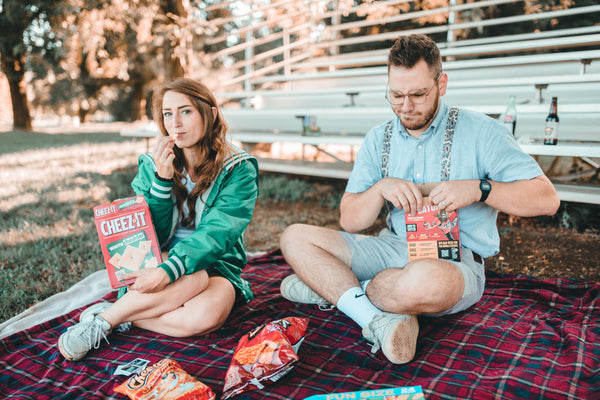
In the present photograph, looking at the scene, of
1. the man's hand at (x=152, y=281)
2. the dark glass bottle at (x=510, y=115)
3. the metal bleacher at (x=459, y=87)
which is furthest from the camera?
the metal bleacher at (x=459, y=87)

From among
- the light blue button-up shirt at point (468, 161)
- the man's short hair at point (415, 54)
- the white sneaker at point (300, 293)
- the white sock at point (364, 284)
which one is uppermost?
the man's short hair at point (415, 54)

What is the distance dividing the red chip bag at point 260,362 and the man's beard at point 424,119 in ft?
3.42

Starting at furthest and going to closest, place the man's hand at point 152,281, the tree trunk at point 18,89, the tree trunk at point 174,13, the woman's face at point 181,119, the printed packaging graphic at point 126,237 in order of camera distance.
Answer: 1. the tree trunk at point 18,89
2. the tree trunk at point 174,13
3. the woman's face at point 181,119
4. the printed packaging graphic at point 126,237
5. the man's hand at point 152,281

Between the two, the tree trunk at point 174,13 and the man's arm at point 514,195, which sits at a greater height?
the tree trunk at point 174,13

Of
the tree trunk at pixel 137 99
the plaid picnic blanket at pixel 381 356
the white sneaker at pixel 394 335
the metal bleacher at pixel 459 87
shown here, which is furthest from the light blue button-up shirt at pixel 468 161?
the tree trunk at pixel 137 99

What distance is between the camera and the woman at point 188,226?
5.79 feet

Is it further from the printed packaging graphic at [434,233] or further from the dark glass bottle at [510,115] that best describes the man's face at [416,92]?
the dark glass bottle at [510,115]

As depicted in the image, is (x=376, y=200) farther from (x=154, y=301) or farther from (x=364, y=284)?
(x=154, y=301)

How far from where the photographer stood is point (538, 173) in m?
1.79

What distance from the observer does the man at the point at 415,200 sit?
5.67ft

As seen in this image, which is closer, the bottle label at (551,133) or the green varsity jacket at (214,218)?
the green varsity jacket at (214,218)

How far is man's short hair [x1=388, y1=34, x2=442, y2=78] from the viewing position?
1767 millimetres

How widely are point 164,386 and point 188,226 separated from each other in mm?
879

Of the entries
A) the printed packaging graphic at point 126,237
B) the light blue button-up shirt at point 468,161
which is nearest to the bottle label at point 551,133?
the light blue button-up shirt at point 468,161
